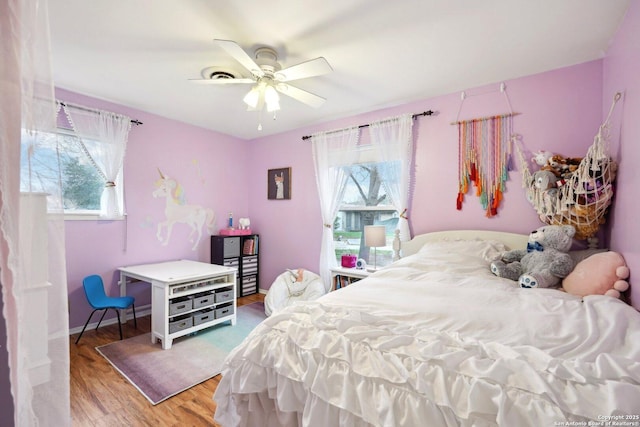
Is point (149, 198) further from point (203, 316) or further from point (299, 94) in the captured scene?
point (299, 94)

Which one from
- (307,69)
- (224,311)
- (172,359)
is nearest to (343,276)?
(224,311)

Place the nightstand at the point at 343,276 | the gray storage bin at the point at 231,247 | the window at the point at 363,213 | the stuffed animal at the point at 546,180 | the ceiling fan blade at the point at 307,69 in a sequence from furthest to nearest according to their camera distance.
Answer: the gray storage bin at the point at 231,247
the window at the point at 363,213
the nightstand at the point at 343,276
the stuffed animal at the point at 546,180
the ceiling fan blade at the point at 307,69

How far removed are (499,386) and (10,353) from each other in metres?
1.23

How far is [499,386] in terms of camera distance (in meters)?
0.84

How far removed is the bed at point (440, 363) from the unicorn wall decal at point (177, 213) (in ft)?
8.88

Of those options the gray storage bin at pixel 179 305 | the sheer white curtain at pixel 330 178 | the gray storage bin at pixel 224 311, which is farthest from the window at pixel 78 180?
the sheer white curtain at pixel 330 178

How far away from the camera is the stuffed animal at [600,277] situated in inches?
64.6

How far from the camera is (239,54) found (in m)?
1.77

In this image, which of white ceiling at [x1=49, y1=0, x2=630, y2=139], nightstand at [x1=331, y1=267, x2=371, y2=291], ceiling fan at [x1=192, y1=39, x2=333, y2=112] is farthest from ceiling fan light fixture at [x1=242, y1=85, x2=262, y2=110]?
nightstand at [x1=331, y1=267, x2=371, y2=291]

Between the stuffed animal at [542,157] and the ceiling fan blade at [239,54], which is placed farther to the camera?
the stuffed animal at [542,157]

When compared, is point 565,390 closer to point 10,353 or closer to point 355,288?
point 355,288

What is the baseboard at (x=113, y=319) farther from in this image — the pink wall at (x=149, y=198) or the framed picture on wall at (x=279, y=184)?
the framed picture on wall at (x=279, y=184)

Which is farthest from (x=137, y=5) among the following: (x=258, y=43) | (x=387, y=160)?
(x=387, y=160)

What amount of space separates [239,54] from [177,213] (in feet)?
8.23
